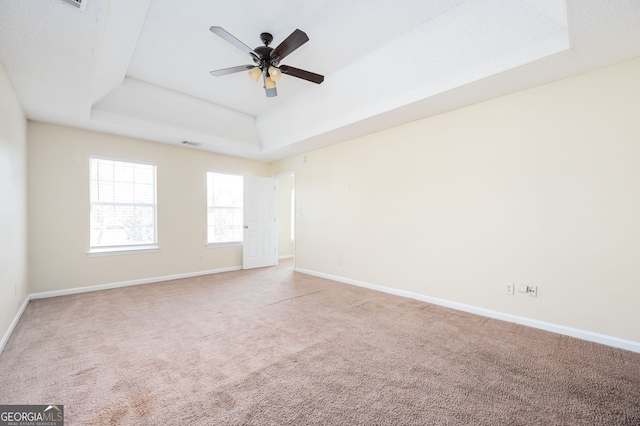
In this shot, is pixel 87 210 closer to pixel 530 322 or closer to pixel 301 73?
pixel 301 73

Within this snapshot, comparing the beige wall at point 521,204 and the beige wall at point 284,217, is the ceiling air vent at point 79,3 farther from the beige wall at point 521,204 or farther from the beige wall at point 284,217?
the beige wall at point 284,217

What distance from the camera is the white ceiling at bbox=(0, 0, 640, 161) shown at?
2.04 meters

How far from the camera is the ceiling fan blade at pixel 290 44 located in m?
2.23

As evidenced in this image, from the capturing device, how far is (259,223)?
241 inches

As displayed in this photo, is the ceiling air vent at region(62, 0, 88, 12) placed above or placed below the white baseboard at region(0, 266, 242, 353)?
above

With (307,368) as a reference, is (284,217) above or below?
above

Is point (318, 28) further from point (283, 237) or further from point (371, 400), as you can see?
point (283, 237)

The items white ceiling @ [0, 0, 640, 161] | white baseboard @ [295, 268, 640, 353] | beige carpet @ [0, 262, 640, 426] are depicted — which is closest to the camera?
beige carpet @ [0, 262, 640, 426]

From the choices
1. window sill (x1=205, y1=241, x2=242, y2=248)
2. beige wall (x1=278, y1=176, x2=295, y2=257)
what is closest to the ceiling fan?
window sill (x1=205, y1=241, x2=242, y2=248)

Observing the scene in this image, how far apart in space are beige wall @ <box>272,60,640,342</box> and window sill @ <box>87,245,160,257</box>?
3639 mm

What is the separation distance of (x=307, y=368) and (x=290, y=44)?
2.72 meters

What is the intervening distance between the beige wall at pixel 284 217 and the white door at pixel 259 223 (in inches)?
36.3

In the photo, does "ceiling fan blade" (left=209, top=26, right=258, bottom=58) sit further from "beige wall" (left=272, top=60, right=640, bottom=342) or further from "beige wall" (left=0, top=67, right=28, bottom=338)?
"beige wall" (left=272, top=60, right=640, bottom=342)

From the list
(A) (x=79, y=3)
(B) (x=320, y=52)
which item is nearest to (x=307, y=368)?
(A) (x=79, y=3)
